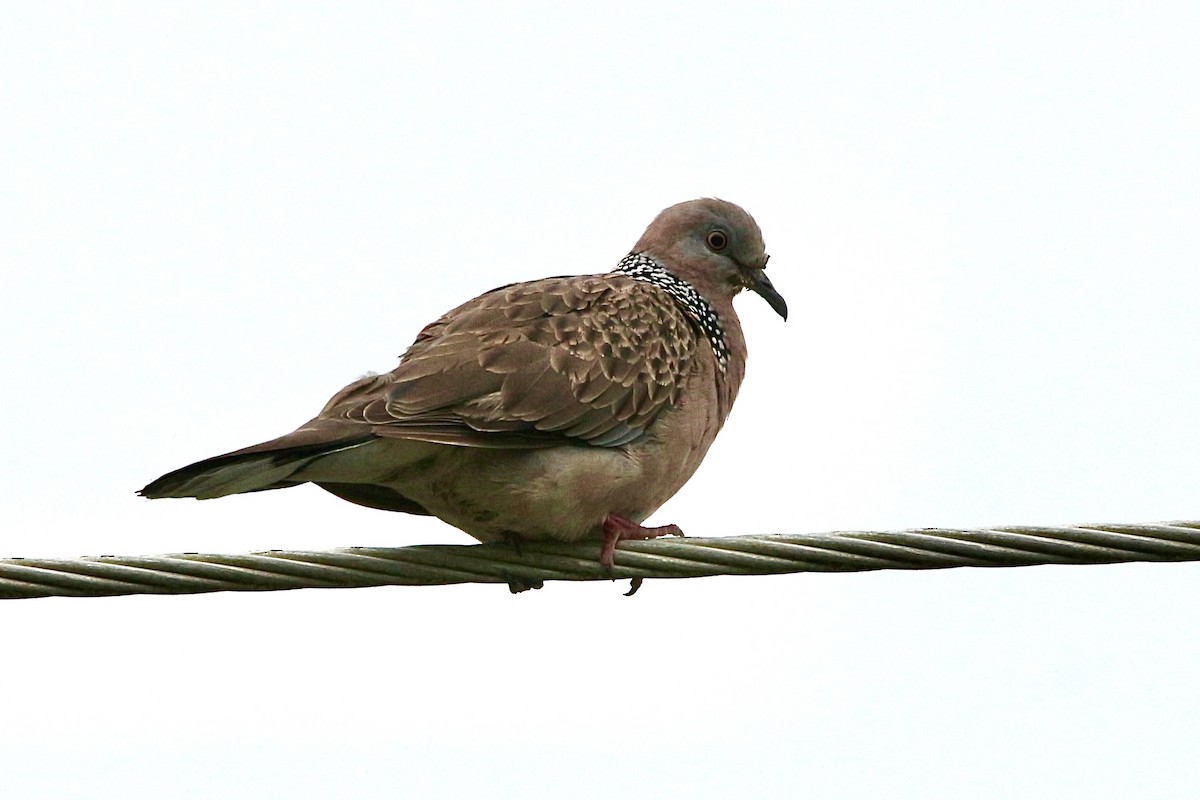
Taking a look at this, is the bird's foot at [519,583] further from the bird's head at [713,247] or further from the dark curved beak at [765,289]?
the dark curved beak at [765,289]

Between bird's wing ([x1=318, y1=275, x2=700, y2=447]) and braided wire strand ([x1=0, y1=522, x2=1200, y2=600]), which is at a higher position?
bird's wing ([x1=318, y1=275, x2=700, y2=447])

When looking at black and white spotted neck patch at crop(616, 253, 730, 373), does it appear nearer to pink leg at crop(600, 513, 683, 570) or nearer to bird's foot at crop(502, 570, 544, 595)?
pink leg at crop(600, 513, 683, 570)

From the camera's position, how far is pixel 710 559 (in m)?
4.78

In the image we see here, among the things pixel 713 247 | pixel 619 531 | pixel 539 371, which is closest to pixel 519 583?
pixel 619 531

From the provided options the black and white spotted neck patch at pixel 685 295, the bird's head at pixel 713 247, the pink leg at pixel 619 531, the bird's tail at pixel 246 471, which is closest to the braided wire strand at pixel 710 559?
the bird's tail at pixel 246 471

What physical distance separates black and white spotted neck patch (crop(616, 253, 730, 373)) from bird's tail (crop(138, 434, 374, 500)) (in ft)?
6.11

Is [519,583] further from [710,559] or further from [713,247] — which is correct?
[713,247]

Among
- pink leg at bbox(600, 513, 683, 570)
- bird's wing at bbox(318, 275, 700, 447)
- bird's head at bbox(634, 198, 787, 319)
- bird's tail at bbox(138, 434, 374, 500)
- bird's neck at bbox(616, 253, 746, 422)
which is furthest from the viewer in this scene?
bird's head at bbox(634, 198, 787, 319)

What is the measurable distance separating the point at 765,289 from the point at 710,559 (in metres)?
2.55

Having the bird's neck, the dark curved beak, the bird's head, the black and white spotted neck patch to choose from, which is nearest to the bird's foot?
the bird's neck

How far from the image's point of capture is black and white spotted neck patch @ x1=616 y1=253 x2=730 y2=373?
21.8ft

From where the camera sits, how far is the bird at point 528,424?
519 centimetres

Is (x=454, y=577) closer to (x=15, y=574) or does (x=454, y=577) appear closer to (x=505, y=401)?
(x=505, y=401)

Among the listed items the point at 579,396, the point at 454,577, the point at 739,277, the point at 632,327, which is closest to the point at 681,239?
the point at 739,277
